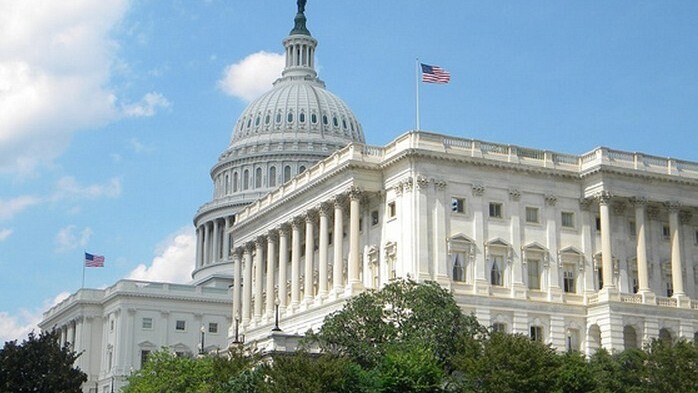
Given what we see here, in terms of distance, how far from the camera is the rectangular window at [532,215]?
97062 millimetres

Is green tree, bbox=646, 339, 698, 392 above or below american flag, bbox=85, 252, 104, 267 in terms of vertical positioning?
below

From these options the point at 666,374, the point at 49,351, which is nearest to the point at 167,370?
the point at 49,351

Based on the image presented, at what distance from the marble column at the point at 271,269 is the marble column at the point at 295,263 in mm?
4751

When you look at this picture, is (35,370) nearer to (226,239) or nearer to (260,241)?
(260,241)

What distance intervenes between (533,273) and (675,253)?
12.8 meters

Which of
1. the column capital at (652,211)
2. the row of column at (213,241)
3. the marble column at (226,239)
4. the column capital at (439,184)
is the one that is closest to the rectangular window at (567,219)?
the column capital at (652,211)

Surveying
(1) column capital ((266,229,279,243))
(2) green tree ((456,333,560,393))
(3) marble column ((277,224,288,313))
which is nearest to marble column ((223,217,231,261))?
(1) column capital ((266,229,279,243))

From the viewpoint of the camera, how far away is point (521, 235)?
9606 centimetres

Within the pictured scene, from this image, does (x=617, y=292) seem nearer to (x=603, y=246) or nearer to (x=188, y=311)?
(x=603, y=246)

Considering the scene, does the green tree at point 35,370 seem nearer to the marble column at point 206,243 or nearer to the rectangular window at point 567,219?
the rectangular window at point 567,219

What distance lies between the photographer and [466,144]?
9625 cm

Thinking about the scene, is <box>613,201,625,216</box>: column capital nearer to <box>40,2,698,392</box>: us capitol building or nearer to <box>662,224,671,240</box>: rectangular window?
<box>40,2,698,392</box>: us capitol building

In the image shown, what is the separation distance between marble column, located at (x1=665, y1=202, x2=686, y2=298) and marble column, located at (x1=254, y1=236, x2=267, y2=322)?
130 ft

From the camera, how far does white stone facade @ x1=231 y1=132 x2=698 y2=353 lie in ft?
306
